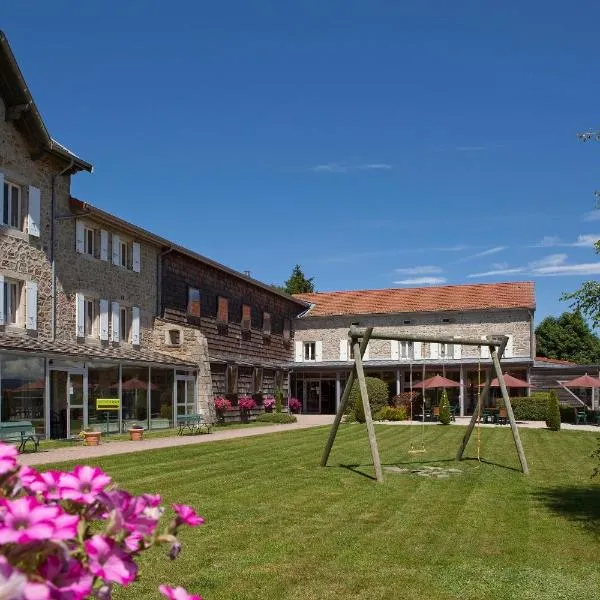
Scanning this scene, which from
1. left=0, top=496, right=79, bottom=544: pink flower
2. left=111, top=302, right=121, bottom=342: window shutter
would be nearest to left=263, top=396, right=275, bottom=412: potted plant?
left=111, top=302, right=121, bottom=342: window shutter

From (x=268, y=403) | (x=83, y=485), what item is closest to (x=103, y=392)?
(x=268, y=403)

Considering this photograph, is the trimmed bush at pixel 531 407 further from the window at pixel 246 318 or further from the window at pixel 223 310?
the window at pixel 223 310

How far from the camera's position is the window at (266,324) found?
115 feet

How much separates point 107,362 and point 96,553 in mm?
19804

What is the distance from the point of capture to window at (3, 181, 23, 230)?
59.7 ft

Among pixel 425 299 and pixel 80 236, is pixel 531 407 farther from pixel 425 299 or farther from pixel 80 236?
pixel 80 236

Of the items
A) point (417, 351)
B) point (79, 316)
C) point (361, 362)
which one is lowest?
point (361, 362)

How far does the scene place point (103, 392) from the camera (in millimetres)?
20797

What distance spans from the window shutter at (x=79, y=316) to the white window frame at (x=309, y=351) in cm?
2004

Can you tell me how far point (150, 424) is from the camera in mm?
23312

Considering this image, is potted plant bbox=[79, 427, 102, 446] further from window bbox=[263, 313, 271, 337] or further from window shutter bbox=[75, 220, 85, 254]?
window bbox=[263, 313, 271, 337]

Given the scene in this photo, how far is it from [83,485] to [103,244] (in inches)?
833

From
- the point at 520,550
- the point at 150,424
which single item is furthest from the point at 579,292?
the point at 150,424

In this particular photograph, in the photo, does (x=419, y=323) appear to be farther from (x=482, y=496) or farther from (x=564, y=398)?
(x=482, y=496)
